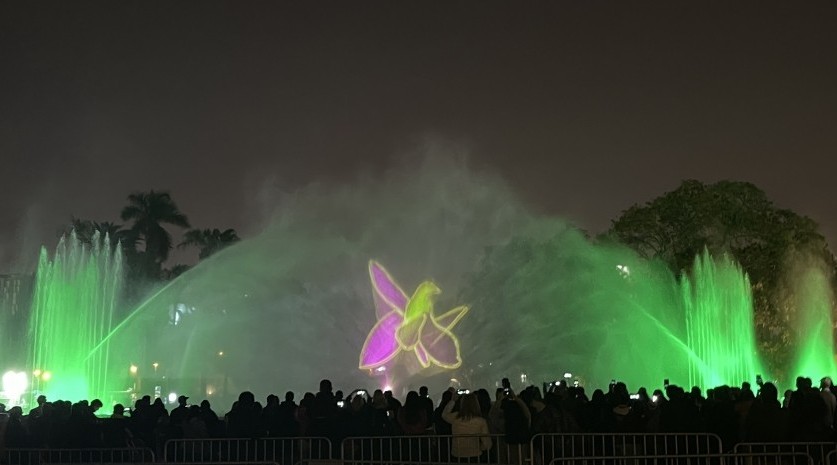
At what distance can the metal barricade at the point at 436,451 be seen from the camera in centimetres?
1335

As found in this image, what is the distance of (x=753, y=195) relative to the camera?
154 ft

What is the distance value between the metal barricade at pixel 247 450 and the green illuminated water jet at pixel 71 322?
70.3ft

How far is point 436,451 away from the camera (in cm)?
1434

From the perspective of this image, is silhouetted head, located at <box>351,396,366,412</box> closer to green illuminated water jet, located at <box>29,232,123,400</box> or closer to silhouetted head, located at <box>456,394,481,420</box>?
silhouetted head, located at <box>456,394,481,420</box>

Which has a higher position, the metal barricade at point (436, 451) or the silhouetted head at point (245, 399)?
the silhouetted head at point (245, 399)

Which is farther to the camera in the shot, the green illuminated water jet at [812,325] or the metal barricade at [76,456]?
the green illuminated water jet at [812,325]

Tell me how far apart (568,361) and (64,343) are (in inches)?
908

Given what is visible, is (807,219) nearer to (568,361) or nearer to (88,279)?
(568,361)

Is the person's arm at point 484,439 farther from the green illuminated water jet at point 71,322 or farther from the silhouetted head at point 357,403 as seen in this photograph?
the green illuminated water jet at point 71,322

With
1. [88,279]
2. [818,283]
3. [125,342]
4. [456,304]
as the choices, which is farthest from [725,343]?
[125,342]

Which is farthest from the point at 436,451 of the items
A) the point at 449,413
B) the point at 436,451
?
the point at 449,413

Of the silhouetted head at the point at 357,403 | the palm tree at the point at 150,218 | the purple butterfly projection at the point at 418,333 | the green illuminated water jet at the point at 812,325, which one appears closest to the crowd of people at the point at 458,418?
the silhouetted head at the point at 357,403

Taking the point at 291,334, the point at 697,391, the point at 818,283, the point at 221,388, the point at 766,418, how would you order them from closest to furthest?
the point at 766,418, the point at 697,391, the point at 818,283, the point at 221,388, the point at 291,334

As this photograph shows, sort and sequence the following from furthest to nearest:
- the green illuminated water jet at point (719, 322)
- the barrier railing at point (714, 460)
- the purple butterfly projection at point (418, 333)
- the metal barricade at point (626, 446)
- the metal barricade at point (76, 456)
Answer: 1. the purple butterfly projection at point (418, 333)
2. the green illuminated water jet at point (719, 322)
3. the metal barricade at point (76, 456)
4. the metal barricade at point (626, 446)
5. the barrier railing at point (714, 460)
